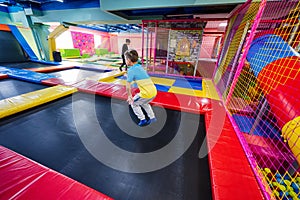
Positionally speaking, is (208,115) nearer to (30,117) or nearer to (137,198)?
(137,198)

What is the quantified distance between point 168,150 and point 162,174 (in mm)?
326

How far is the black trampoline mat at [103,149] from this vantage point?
3.61 ft

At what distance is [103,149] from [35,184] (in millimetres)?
602

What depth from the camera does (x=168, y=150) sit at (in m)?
1.52

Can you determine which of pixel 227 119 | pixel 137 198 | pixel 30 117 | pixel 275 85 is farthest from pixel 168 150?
pixel 30 117

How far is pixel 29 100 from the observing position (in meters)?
2.20

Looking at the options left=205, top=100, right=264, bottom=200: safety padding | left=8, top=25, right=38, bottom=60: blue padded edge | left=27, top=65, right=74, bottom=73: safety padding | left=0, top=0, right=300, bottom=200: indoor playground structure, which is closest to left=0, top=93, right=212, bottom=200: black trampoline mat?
left=0, top=0, right=300, bottom=200: indoor playground structure

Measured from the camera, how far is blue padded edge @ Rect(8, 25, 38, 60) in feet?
20.5

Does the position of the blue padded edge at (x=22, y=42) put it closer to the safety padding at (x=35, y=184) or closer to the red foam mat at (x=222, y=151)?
the red foam mat at (x=222, y=151)

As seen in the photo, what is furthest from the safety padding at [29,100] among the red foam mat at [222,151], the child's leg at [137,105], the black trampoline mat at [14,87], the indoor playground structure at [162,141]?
the child's leg at [137,105]

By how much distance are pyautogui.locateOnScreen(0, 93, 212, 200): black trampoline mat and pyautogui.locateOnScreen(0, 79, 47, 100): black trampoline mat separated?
109 cm

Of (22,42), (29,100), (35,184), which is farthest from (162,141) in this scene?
(22,42)

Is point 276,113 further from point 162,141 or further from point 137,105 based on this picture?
point 137,105

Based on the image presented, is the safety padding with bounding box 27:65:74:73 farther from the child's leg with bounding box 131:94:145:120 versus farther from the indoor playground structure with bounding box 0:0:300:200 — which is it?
the child's leg with bounding box 131:94:145:120
